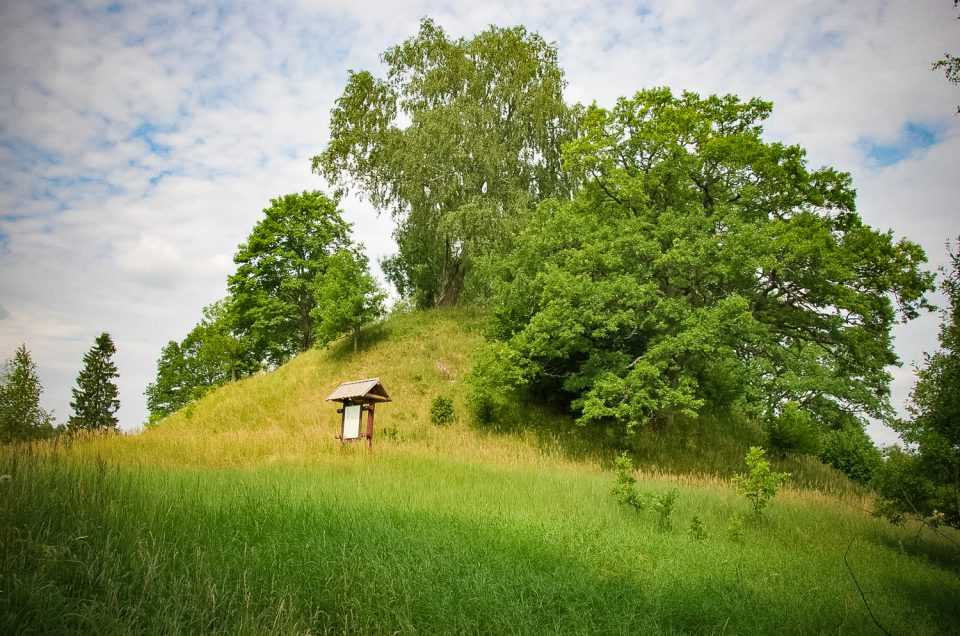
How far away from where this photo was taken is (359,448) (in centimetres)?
1384

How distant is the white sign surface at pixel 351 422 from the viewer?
559 inches

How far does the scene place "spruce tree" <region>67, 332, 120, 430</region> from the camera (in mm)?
38094

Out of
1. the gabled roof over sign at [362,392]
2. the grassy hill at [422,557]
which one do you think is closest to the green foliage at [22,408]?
the grassy hill at [422,557]

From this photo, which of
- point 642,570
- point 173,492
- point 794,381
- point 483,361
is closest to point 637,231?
point 483,361

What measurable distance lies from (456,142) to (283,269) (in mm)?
15081

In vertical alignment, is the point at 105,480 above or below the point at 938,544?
above

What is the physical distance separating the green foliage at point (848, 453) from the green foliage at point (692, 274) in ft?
9.63

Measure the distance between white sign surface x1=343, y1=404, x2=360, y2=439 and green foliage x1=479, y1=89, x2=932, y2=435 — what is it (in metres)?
5.22

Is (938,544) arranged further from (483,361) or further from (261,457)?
(261,457)

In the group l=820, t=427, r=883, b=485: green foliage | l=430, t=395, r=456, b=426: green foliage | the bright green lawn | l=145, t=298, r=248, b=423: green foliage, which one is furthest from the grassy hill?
l=145, t=298, r=248, b=423: green foliage

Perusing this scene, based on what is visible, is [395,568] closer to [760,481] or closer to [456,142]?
[760,481]

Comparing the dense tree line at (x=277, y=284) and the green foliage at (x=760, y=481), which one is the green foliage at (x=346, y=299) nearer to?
the dense tree line at (x=277, y=284)

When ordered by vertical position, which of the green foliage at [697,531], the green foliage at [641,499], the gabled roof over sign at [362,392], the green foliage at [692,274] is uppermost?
the green foliage at [692,274]

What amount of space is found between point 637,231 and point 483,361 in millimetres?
7091
